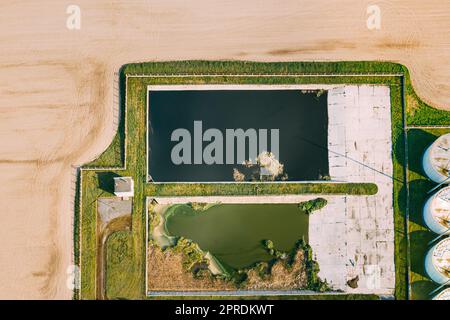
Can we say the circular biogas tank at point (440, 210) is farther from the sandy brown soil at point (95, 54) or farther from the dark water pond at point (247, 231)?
the dark water pond at point (247, 231)

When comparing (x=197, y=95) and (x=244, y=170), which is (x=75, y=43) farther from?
(x=244, y=170)

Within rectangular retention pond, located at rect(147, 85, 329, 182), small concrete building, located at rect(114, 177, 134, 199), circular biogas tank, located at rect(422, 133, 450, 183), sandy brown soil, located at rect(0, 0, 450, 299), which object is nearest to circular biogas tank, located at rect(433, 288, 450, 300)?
circular biogas tank, located at rect(422, 133, 450, 183)

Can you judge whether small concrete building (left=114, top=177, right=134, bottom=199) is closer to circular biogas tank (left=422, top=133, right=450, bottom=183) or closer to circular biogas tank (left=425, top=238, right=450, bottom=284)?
circular biogas tank (left=422, top=133, right=450, bottom=183)

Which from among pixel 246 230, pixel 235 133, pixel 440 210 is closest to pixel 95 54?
pixel 235 133

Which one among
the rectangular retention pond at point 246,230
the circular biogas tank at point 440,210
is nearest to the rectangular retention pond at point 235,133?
the rectangular retention pond at point 246,230

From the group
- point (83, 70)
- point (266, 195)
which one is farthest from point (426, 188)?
point (83, 70)
